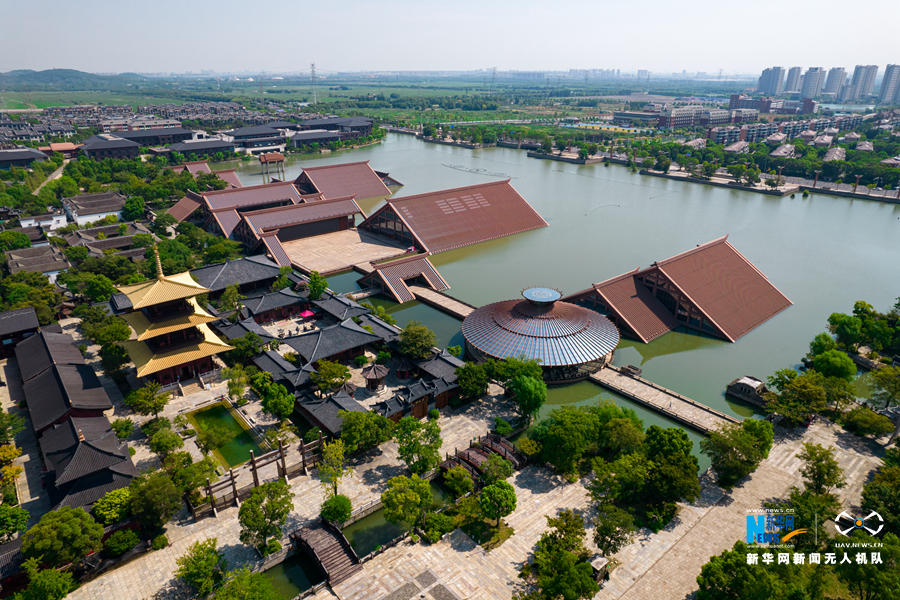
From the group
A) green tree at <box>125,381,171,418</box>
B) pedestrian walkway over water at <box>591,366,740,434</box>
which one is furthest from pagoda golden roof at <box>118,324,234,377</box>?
pedestrian walkway over water at <box>591,366,740,434</box>

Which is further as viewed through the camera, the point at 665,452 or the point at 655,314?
the point at 655,314

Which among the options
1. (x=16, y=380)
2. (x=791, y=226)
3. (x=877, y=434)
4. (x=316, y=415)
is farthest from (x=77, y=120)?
(x=877, y=434)

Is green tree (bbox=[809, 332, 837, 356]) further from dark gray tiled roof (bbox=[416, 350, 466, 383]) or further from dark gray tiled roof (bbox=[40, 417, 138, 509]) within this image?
dark gray tiled roof (bbox=[40, 417, 138, 509])

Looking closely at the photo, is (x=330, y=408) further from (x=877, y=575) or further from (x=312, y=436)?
(x=877, y=575)

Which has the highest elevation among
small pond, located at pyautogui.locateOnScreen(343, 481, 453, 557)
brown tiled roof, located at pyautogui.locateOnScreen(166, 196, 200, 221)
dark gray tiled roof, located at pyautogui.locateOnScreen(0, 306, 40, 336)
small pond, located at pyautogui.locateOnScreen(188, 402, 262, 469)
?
brown tiled roof, located at pyautogui.locateOnScreen(166, 196, 200, 221)

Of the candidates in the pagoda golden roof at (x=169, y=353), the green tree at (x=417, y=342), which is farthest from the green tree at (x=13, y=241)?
the green tree at (x=417, y=342)

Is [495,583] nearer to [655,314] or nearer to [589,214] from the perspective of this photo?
[655,314]

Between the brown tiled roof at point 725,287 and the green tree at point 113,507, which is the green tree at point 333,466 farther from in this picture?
the brown tiled roof at point 725,287
